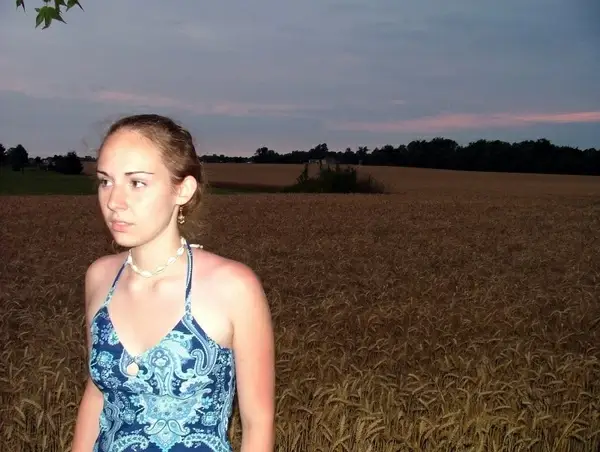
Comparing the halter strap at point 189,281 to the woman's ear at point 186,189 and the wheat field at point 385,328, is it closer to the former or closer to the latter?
the woman's ear at point 186,189

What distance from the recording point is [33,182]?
44469 millimetres

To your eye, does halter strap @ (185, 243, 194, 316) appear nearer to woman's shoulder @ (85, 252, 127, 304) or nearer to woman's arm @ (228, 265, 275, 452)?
woman's arm @ (228, 265, 275, 452)

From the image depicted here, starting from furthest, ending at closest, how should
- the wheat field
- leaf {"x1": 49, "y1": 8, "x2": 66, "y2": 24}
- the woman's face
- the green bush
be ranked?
the green bush
leaf {"x1": 49, "y1": 8, "x2": 66, "y2": 24}
the wheat field
the woman's face

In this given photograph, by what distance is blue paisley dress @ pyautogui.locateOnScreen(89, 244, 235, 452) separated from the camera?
1979 mm

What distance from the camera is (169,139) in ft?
6.65

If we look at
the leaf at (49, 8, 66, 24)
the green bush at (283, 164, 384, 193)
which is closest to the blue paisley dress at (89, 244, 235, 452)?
the leaf at (49, 8, 66, 24)

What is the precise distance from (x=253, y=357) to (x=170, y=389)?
23cm

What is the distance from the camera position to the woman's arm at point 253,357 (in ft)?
6.55

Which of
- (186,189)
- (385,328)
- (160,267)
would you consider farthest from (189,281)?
(385,328)

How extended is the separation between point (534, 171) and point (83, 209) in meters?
43.2

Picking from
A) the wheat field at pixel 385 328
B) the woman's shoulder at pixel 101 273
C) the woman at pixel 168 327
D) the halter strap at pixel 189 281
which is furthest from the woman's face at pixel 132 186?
the wheat field at pixel 385 328

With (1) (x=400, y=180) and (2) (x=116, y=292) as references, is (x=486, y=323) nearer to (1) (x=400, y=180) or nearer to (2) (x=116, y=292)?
(2) (x=116, y=292)

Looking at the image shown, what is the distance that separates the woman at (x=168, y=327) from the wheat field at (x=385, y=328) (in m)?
1.99

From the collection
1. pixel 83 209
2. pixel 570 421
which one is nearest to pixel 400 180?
pixel 83 209
